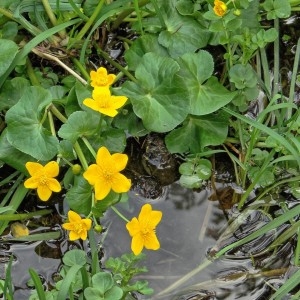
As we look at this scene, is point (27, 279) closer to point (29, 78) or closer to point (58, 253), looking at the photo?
point (58, 253)

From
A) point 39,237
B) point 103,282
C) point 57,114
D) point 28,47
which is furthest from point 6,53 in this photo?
point 103,282

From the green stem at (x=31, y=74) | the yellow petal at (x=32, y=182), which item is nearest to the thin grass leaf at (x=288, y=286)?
the yellow petal at (x=32, y=182)

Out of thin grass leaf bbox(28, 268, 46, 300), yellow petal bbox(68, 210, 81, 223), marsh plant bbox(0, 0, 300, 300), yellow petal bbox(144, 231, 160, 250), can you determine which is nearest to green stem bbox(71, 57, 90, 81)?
marsh plant bbox(0, 0, 300, 300)

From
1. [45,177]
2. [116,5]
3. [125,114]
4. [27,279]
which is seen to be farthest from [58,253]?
[116,5]

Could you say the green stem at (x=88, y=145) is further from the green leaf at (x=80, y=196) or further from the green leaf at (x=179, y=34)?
the green leaf at (x=179, y=34)

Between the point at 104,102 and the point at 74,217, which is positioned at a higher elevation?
the point at 104,102

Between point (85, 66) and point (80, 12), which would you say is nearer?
point (80, 12)

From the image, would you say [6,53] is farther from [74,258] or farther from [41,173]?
[74,258]
